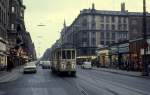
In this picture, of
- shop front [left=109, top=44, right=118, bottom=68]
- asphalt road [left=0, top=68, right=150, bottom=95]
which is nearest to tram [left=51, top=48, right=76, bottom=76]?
asphalt road [left=0, top=68, right=150, bottom=95]

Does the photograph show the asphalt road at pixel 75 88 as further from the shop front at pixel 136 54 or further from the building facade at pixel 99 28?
the building facade at pixel 99 28

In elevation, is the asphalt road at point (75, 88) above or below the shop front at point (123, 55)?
below

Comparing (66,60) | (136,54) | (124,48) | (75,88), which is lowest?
(75,88)

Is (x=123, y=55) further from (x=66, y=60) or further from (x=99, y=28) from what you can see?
(x=99, y=28)

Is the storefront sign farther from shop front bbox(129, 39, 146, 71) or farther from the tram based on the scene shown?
the tram

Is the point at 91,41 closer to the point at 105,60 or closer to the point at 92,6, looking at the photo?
the point at 92,6

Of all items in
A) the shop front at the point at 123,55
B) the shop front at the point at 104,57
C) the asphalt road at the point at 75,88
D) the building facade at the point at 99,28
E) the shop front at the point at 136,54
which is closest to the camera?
Result: the asphalt road at the point at 75,88

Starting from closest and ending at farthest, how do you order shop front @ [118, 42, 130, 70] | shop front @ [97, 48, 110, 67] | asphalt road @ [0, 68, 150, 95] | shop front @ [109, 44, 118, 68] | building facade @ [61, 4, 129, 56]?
asphalt road @ [0, 68, 150, 95] → shop front @ [118, 42, 130, 70] → shop front @ [109, 44, 118, 68] → shop front @ [97, 48, 110, 67] → building facade @ [61, 4, 129, 56]

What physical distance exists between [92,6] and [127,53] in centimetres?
8721

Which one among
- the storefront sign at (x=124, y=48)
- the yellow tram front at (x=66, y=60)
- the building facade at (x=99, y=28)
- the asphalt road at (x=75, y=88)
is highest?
the building facade at (x=99, y=28)

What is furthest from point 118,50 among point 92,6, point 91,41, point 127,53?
point 92,6

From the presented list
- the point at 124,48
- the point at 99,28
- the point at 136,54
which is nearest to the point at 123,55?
the point at 124,48

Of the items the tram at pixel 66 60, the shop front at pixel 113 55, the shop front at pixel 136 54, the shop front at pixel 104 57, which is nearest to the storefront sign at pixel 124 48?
the shop front at pixel 136 54

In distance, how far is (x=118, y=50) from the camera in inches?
3349
